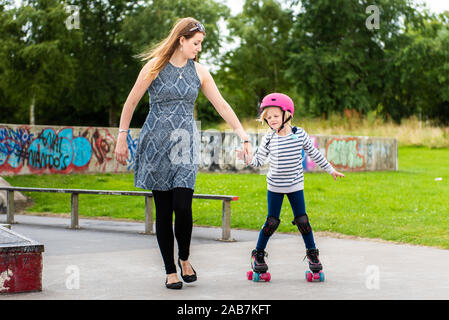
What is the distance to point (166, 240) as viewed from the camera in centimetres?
553

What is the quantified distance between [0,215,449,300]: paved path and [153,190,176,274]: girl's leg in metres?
0.23

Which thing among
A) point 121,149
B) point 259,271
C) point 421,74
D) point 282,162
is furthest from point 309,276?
point 421,74

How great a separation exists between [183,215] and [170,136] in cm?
61

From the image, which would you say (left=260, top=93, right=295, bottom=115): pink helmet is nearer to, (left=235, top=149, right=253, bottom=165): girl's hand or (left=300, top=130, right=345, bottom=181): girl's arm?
(left=300, top=130, right=345, bottom=181): girl's arm

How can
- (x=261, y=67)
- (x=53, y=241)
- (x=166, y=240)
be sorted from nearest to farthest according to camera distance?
(x=166, y=240) < (x=53, y=241) < (x=261, y=67)

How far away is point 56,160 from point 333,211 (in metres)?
12.2

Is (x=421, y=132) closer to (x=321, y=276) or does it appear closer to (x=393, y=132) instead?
(x=393, y=132)

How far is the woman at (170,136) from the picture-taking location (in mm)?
5434

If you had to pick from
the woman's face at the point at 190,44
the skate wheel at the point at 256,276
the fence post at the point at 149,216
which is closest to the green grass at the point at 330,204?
the fence post at the point at 149,216

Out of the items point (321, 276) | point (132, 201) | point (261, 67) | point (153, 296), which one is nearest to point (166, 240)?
point (153, 296)

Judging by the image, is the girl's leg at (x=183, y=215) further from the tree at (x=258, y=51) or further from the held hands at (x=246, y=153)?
the tree at (x=258, y=51)

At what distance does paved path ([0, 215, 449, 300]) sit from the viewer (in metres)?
5.33

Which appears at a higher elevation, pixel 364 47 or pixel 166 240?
pixel 364 47

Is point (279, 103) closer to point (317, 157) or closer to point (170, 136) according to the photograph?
point (317, 157)
